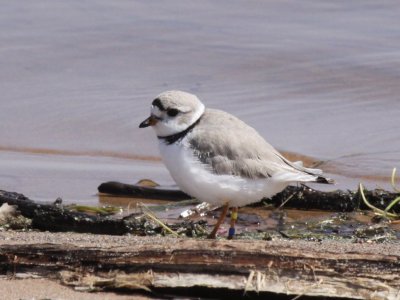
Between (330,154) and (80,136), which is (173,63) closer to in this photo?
(80,136)

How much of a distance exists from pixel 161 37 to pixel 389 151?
408cm

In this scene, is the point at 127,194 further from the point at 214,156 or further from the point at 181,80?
the point at 181,80

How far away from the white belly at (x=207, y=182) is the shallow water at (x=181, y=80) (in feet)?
5.40

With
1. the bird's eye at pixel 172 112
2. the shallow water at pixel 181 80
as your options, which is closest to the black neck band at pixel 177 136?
the bird's eye at pixel 172 112

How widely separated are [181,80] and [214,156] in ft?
15.1

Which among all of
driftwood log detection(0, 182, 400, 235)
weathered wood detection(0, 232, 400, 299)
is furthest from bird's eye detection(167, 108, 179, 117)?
weathered wood detection(0, 232, 400, 299)

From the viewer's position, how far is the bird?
4.78 meters

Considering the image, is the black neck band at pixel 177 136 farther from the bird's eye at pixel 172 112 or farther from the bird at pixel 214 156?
the bird's eye at pixel 172 112

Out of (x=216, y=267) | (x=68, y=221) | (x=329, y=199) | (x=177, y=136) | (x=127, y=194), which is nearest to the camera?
(x=216, y=267)

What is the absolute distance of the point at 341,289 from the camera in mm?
3486

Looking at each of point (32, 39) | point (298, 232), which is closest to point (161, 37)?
point (32, 39)

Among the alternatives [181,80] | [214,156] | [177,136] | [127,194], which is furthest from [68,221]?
[181,80]

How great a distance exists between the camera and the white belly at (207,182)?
475 cm

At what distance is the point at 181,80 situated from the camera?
9.35 metres
